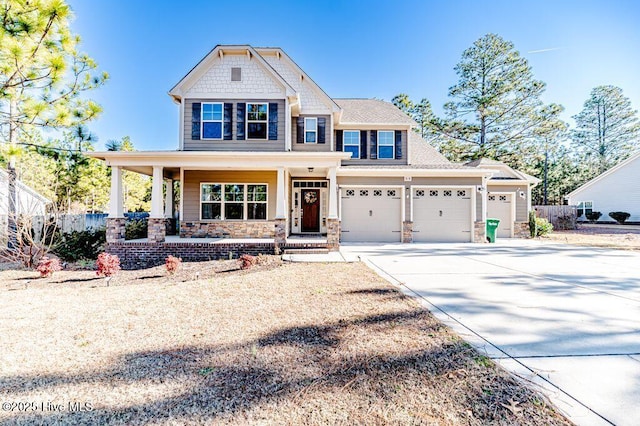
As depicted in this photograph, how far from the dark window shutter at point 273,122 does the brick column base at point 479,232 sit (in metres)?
9.39

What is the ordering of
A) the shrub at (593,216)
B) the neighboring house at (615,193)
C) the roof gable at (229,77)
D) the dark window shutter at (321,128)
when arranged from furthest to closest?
the shrub at (593,216), the neighboring house at (615,193), the dark window shutter at (321,128), the roof gable at (229,77)

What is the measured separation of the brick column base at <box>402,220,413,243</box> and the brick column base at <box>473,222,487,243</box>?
2.79 m

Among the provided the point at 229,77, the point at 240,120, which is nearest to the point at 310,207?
the point at 240,120

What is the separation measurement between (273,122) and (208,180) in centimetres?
362

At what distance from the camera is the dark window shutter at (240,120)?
12117 mm

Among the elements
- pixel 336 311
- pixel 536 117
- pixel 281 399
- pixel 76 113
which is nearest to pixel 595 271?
pixel 336 311

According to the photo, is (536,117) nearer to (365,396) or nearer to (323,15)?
(323,15)

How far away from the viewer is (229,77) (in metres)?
12.2

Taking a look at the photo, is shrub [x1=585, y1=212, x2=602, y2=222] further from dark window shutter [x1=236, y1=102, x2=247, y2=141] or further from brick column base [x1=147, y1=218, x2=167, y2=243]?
brick column base [x1=147, y1=218, x2=167, y2=243]

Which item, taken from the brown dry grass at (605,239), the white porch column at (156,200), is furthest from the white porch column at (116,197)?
the brown dry grass at (605,239)

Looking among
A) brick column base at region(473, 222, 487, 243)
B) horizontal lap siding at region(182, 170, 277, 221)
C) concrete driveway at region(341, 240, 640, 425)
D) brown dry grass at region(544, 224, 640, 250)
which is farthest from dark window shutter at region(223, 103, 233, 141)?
brown dry grass at region(544, 224, 640, 250)

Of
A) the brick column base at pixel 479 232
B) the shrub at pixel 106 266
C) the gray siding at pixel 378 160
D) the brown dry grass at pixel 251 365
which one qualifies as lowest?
the brown dry grass at pixel 251 365

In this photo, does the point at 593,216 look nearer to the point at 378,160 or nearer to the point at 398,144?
the point at 398,144

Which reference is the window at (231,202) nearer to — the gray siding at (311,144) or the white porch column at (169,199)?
the white porch column at (169,199)
